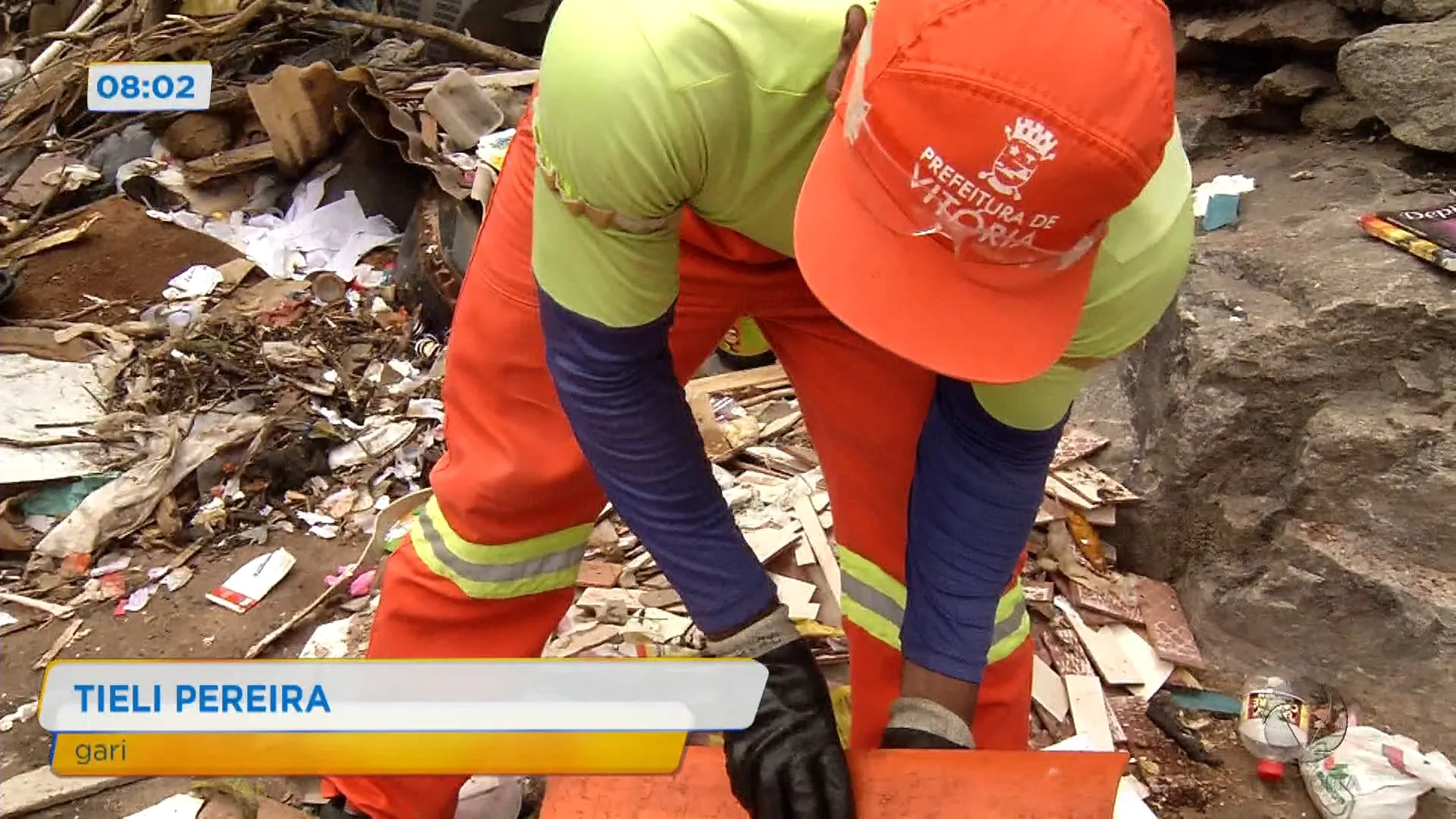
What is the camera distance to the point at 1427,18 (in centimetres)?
356

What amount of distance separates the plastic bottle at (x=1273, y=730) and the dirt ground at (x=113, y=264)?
13.9 feet

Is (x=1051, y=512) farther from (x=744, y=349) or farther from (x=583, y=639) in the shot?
(x=583, y=639)

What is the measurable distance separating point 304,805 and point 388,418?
5.82 feet

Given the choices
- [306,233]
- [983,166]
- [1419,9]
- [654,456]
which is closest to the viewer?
[983,166]

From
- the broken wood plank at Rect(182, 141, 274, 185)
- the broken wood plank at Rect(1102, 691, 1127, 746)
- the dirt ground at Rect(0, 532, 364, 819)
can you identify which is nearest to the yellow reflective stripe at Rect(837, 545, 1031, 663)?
the broken wood plank at Rect(1102, 691, 1127, 746)

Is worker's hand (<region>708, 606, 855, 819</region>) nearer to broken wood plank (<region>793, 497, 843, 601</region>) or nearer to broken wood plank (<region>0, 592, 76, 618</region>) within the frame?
broken wood plank (<region>793, 497, 843, 601</region>)

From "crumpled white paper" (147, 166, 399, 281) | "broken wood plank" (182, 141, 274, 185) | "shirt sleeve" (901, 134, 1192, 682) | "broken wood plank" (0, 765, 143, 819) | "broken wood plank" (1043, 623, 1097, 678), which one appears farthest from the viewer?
"broken wood plank" (182, 141, 274, 185)

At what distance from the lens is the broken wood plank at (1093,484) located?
328 centimetres

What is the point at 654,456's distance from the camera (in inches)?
70.4

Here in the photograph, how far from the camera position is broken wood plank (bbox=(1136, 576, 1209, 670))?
10.2 ft

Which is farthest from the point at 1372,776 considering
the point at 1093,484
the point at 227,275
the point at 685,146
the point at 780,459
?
the point at 227,275

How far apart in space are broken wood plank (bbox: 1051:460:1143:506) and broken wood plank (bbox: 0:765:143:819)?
8.33ft

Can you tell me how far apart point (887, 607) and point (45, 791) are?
2050 millimetres

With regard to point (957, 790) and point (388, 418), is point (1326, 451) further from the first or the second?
point (388, 418)
